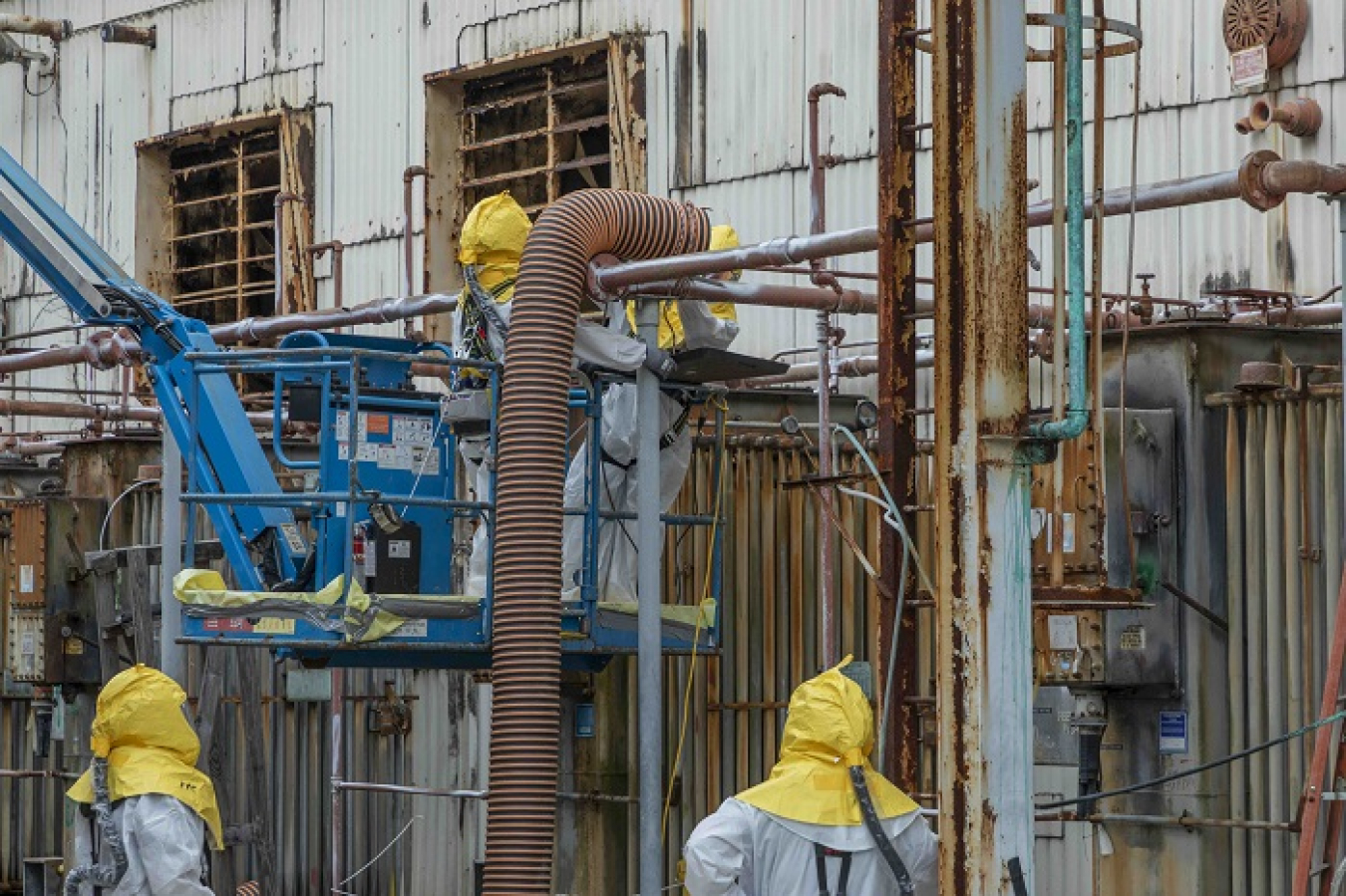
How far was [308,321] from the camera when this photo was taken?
15.4m

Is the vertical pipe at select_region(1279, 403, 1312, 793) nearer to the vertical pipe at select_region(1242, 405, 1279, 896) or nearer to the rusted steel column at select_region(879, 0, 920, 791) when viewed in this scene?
the vertical pipe at select_region(1242, 405, 1279, 896)

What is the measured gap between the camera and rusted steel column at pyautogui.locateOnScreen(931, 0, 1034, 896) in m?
6.60

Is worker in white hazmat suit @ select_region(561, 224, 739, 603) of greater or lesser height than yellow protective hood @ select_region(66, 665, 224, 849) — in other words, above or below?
above

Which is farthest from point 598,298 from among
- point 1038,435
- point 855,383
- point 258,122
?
point 258,122

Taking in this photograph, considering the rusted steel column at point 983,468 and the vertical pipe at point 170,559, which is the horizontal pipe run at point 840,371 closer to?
the vertical pipe at point 170,559

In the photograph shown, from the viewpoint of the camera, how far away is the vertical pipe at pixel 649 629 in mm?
10359

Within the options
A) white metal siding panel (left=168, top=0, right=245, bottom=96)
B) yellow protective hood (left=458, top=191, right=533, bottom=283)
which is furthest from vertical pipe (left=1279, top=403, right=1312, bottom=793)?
white metal siding panel (left=168, top=0, right=245, bottom=96)

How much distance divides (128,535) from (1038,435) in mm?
10276

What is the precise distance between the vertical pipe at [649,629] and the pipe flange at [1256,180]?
3558 millimetres

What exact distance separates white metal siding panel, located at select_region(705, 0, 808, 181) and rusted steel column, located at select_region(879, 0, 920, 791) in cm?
824

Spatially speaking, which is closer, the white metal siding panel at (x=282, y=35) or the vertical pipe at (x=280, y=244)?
the vertical pipe at (x=280, y=244)

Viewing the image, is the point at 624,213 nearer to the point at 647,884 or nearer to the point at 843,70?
the point at 647,884

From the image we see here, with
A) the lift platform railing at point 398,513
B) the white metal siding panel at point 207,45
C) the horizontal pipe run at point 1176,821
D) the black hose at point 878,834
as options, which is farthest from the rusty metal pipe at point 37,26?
the black hose at point 878,834

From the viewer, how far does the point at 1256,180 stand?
307 inches
